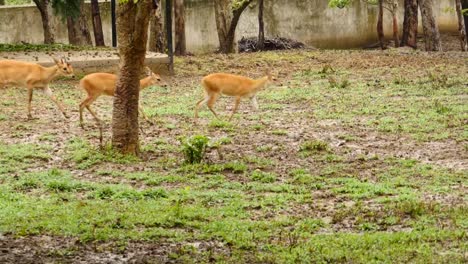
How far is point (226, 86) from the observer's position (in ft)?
49.7

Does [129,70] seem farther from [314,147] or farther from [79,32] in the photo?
[79,32]

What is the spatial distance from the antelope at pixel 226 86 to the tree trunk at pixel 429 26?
12.3m

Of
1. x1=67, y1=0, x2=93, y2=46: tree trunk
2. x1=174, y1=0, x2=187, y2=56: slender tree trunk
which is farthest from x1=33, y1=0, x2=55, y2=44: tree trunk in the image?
x1=174, y1=0, x2=187, y2=56: slender tree trunk

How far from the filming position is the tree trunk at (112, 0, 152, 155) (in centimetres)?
1171

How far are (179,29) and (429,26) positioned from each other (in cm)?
666

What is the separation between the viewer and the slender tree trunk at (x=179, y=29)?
2672 centimetres

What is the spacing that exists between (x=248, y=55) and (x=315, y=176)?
13.5 meters

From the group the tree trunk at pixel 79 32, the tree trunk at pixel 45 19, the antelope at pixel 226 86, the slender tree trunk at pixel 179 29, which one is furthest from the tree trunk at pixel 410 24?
the antelope at pixel 226 86

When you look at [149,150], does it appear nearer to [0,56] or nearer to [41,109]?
[41,109]

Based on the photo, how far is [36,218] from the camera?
884cm

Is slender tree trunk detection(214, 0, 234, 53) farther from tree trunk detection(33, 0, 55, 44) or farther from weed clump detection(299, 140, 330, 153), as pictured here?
weed clump detection(299, 140, 330, 153)

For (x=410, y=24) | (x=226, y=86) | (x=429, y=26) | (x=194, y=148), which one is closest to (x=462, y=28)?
(x=429, y=26)

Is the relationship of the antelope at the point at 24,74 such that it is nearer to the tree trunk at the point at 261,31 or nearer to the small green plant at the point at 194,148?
the small green plant at the point at 194,148

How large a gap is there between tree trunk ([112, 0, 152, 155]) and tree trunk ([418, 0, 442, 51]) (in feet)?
52.5
